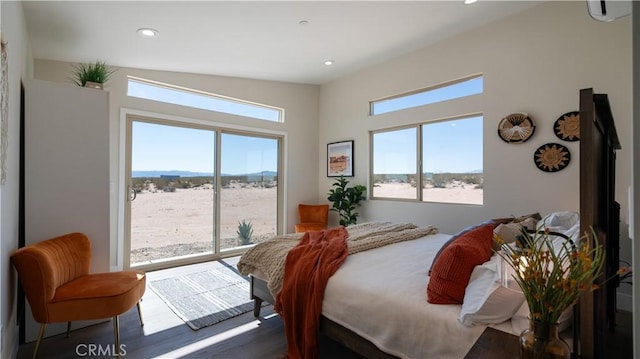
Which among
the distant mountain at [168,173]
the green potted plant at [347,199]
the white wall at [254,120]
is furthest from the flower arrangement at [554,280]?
the distant mountain at [168,173]

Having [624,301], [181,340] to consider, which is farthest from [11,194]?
[624,301]

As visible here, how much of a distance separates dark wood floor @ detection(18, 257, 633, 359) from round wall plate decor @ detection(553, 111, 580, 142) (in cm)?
167

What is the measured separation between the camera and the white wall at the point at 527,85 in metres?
2.88

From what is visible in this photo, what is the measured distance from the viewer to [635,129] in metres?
0.59

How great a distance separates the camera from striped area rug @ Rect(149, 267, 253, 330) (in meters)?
2.76

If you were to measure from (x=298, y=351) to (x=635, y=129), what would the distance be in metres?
2.01

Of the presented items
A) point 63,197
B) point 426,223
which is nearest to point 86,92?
point 63,197

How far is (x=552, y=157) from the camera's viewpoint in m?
3.22

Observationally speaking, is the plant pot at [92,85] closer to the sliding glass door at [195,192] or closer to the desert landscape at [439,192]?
the sliding glass door at [195,192]

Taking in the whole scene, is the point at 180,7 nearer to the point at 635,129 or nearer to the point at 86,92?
the point at 86,92

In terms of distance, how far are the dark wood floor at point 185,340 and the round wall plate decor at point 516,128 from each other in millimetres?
1861

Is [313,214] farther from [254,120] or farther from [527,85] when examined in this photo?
[527,85]

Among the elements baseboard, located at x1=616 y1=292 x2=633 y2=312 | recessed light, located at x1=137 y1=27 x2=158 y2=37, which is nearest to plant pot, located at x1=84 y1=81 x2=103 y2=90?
recessed light, located at x1=137 y1=27 x2=158 y2=37

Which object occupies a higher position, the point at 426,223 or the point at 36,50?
the point at 36,50
